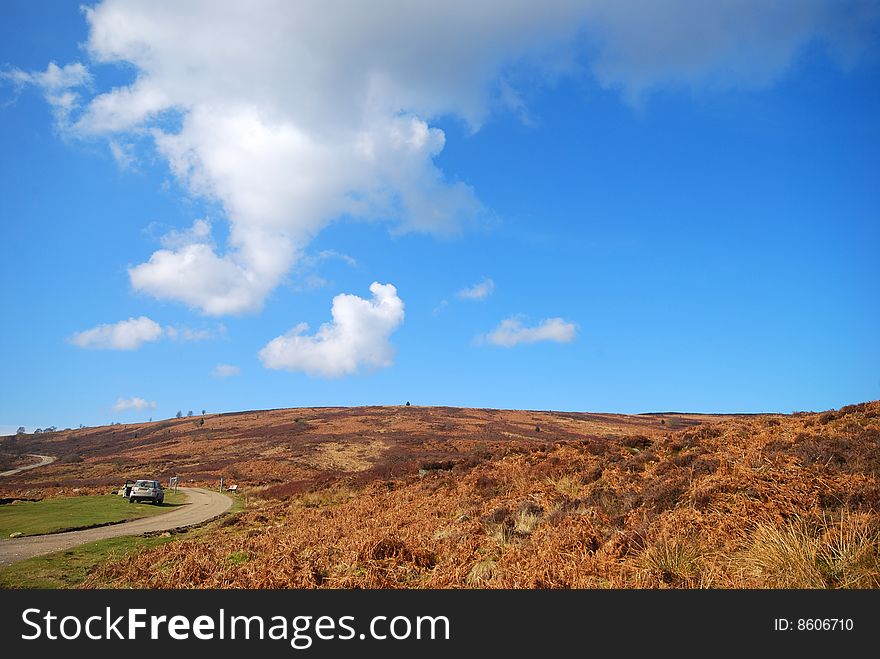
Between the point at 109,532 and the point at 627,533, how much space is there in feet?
63.8

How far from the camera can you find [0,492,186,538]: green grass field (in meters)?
19.0

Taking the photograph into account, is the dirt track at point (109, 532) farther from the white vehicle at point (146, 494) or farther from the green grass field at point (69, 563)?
the white vehicle at point (146, 494)

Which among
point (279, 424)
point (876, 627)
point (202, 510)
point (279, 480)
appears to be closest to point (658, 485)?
point (876, 627)

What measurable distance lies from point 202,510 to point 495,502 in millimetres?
20067

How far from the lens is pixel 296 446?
210 feet

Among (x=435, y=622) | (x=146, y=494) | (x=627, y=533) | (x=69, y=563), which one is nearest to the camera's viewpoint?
(x=435, y=622)

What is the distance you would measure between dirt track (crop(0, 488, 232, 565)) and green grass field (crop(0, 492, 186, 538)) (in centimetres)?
101

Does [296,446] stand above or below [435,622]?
below

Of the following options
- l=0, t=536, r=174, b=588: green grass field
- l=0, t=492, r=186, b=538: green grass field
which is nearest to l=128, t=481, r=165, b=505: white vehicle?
l=0, t=492, r=186, b=538: green grass field

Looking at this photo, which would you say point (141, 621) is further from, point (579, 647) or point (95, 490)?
point (95, 490)

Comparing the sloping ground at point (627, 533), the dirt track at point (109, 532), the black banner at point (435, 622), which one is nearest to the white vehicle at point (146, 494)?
the dirt track at point (109, 532)

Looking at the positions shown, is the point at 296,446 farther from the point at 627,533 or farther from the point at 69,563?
the point at 627,533

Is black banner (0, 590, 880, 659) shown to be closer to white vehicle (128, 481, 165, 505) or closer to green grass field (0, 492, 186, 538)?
green grass field (0, 492, 186, 538)

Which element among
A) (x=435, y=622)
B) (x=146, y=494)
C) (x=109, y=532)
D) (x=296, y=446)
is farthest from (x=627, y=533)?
(x=296, y=446)
